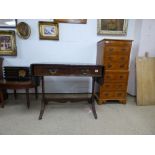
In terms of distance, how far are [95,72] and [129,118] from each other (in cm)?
97

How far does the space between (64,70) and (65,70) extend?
2 centimetres

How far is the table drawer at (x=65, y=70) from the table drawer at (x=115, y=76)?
19.5 inches

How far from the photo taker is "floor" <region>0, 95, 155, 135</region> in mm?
1949

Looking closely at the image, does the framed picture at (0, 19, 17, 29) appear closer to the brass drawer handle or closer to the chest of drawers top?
the chest of drawers top

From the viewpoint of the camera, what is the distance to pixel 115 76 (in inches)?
111

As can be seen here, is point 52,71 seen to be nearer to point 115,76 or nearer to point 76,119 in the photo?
point 76,119

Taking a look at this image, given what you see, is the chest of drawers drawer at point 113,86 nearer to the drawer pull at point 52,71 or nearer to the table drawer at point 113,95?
the table drawer at point 113,95

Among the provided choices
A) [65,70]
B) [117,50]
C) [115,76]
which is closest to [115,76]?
[115,76]

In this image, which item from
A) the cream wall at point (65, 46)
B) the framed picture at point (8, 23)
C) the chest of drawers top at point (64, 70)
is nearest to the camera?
the chest of drawers top at point (64, 70)

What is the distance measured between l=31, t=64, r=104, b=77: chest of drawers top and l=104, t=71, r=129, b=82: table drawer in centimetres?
51

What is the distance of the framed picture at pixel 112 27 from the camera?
3.16 meters

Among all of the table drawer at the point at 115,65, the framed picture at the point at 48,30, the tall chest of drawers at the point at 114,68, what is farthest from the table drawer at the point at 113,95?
the framed picture at the point at 48,30

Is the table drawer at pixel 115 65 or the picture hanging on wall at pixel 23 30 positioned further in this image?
the picture hanging on wall at pixel 23 30
